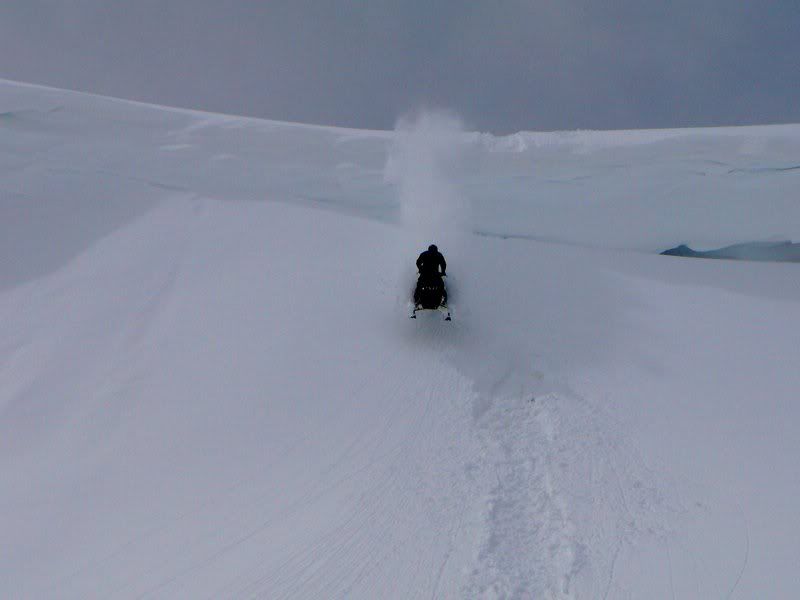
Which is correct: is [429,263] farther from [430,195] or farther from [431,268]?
[430,195]

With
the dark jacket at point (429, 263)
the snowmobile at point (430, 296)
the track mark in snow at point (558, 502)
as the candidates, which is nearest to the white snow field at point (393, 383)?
the track mark in snow at point (558, 502)

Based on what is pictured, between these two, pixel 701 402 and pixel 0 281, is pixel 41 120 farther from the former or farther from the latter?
pixel 701 402

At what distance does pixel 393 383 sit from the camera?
5.88 metres

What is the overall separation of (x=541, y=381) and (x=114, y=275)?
7.17 meters

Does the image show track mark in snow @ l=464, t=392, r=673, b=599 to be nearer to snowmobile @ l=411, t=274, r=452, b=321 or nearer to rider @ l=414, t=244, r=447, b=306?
snowmobile @ l=411, t=274, r=452, b=321

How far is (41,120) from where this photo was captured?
1427 centimetres

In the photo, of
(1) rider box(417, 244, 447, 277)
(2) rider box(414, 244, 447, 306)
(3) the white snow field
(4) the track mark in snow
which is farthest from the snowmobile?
(4) the track mark in snow

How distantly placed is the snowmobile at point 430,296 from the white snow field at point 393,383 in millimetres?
262

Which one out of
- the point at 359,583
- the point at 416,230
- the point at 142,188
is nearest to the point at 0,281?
the point at 142,188

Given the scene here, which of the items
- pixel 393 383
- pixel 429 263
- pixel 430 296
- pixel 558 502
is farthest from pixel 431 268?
pixel 558 502

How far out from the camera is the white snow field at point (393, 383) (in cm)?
362

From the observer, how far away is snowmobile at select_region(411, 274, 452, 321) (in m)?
6.97

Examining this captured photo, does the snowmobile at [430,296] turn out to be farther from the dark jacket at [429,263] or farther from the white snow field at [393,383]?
the white snow field at [393,383]

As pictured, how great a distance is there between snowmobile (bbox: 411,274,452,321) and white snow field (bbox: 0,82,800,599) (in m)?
0.26
